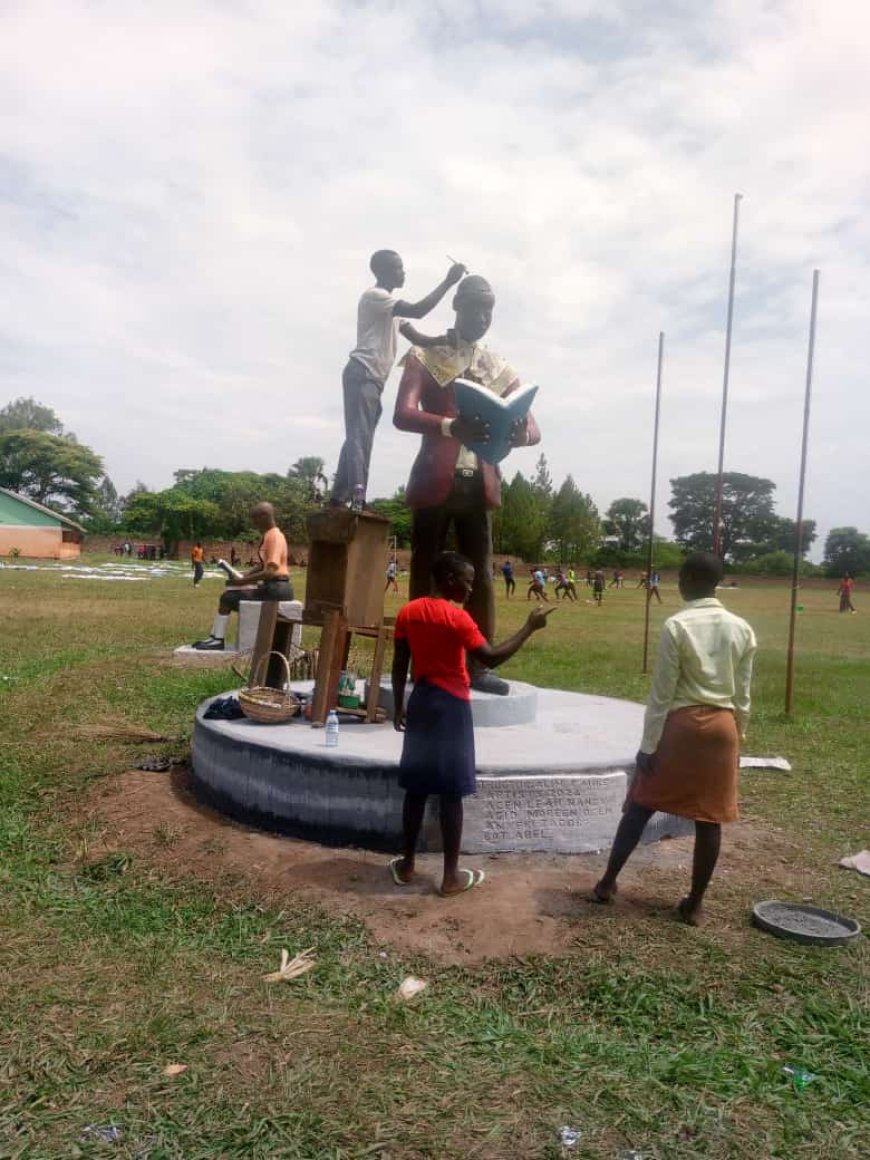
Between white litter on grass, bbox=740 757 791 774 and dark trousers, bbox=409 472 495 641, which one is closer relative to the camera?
dark trousers, bbox=409 472 495 641

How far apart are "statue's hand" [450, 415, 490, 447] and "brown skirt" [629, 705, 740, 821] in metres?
2.19

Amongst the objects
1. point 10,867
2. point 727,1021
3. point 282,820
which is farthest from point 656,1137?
point 10,867

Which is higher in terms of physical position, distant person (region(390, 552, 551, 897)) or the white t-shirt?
the white t-shirt

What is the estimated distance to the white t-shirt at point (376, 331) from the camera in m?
5.90

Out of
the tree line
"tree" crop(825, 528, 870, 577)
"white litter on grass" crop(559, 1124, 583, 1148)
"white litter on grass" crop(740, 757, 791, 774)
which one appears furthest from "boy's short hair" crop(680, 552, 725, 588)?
"tree" crop(825, 528, 870, 577)

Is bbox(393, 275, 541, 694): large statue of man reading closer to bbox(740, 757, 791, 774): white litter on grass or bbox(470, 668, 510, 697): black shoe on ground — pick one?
bbox(470, 668, 510, 697): black shoe on ground

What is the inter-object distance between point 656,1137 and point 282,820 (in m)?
2.58

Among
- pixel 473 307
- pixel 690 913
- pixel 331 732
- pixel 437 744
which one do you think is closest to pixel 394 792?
pixel 331 732

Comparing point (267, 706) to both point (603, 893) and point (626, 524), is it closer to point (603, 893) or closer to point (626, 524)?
point (603, 893)

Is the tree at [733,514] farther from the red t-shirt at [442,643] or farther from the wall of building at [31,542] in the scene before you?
the red t-shirt at [442,643]

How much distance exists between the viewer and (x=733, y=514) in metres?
82.6

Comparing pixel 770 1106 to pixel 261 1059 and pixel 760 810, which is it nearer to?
pixel 261 1059

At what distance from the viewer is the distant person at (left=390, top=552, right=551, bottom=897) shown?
3863 mm

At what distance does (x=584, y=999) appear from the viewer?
3152 millimetres
